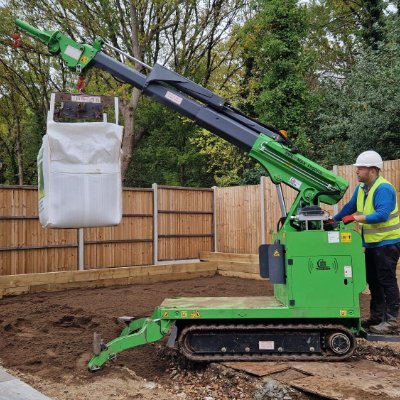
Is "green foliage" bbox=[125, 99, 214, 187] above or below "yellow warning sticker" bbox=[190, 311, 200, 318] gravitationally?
above

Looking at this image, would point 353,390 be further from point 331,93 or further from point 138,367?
point 331,93

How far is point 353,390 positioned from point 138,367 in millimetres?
2225

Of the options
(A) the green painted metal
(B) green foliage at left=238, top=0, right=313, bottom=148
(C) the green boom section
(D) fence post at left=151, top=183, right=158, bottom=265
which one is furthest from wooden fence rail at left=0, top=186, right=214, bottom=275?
(C) the green boom section

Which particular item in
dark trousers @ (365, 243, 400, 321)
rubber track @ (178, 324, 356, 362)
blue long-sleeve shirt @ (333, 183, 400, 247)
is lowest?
rubber track @ (178, 324, 356, 362)

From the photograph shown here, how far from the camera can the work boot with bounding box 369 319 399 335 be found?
4.89 meters

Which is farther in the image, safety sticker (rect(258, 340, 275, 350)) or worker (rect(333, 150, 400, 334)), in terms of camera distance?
worker (rect(333, 150, 400, 334))

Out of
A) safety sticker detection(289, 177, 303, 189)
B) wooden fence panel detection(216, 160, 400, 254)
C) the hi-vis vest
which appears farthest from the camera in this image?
wooden fence panel detection(216, 160, 400, 254)

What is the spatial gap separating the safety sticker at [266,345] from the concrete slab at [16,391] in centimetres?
200

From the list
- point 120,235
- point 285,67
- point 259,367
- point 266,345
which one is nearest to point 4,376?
point 259,367

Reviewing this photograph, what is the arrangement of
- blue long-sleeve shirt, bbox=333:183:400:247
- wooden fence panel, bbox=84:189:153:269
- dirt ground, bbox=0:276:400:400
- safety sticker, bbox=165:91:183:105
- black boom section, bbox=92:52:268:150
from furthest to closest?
wooden fence panel, bbox=84:189:153:269 < safety sticker, bbox=165:91:183:105 < black boom section, bbox=92:52:268:150 < blue long-sleeve shirt, bbox=333:183:400:247 < dirt ground, bbox=0:276:400:400

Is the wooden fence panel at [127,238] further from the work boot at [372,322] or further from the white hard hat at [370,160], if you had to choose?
the white hard hat at [370,160]

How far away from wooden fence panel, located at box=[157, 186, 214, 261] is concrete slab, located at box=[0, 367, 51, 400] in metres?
8.01

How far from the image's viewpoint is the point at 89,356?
5.25 metres

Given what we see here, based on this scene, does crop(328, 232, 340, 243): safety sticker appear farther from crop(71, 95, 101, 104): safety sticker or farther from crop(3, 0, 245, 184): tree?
crop(3, 0, 245, 184): tree
